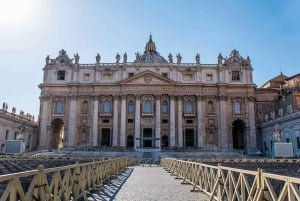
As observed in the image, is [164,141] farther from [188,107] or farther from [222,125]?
[222,125]

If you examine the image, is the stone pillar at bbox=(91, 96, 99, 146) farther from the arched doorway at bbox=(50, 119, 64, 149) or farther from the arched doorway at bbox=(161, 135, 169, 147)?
the arched doorway at bbox=(161, 135, 169, 147)

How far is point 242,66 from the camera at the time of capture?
60.5m

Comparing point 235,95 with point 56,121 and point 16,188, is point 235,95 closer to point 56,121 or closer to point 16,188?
point 56,121

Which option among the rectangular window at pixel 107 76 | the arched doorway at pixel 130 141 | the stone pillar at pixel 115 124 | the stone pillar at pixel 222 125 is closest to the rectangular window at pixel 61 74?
the rectangular window at pixel 107 76

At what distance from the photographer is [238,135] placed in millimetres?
61531

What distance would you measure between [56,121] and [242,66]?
40.0 m

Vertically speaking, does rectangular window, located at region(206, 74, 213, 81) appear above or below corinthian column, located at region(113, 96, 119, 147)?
above

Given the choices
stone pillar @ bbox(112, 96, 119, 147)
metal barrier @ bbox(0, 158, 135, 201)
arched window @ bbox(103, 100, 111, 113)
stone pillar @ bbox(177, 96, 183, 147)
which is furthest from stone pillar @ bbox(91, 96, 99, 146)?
metal barrier @ bbox(0, 158, 135, 201)

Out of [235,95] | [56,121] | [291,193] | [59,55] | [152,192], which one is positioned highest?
[59,55]

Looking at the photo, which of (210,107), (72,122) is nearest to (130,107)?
(72,122)

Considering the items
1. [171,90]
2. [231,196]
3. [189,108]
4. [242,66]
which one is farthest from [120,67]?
[231,196]

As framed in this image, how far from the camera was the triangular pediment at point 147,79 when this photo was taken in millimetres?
57656

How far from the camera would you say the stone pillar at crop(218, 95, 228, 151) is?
183ft

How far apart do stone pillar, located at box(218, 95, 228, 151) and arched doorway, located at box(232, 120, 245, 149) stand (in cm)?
487
